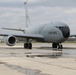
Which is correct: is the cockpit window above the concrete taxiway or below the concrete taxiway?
above

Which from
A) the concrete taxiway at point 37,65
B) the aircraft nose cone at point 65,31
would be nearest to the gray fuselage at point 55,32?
the aircraft nose cone at point 65,31

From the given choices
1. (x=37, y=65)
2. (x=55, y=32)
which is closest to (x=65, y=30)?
(x=55, y=32)

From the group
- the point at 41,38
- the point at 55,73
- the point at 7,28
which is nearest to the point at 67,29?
the point at 41,38

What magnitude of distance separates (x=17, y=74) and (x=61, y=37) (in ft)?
83.9

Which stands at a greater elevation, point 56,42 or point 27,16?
point 27,16

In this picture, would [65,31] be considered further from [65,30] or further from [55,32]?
[55,32]

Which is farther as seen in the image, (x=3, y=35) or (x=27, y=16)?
(x=27, y=16)

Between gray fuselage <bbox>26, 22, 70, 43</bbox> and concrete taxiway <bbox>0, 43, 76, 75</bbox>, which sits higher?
gray fuselage <bbox>26, 22, 70, 43</bbox>

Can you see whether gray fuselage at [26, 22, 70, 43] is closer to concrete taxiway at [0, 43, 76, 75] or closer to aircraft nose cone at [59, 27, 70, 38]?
aircraft nose cone at [59, 27, 70, 38]

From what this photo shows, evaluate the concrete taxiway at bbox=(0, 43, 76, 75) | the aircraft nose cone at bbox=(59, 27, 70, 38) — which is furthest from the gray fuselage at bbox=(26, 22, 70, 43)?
the concrete taxiway at bbox=(0, 43, 76, 75)

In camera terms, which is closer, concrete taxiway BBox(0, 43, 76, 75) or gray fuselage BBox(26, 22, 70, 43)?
concrete taxiway BBox(0, 43, 76, 75)

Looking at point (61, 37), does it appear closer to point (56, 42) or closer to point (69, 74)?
point (56, 42)

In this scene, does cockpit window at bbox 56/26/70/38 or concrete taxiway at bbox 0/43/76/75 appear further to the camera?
cockpit window at bbox 56/26/70/38

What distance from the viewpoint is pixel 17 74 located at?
33.4 ft
